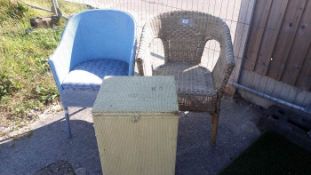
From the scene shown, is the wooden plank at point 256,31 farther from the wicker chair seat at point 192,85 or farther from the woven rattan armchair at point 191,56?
the wicker chair seat at point 192,85

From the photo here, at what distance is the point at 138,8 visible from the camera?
5.38 metres

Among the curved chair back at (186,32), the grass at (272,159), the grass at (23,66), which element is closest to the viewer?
the grass at (272,159)

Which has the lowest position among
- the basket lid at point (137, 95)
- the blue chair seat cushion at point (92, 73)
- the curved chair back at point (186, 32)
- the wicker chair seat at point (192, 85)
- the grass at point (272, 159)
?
the grass at point (272, 159)

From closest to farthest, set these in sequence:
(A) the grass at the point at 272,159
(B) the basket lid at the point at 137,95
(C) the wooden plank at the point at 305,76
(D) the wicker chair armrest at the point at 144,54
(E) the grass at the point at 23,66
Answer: (B) the basket lid at the point at 137,95
(D) the wicker chair armrest at the point at 144,54
(A) the grass at the point at 272,159
(C) the wooden plank at the point at 305,76
(E) the grass at the point at 23,66

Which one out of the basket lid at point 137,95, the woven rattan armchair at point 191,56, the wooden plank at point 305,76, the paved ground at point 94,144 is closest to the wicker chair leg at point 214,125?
the woven rattan armchair at point 191,56

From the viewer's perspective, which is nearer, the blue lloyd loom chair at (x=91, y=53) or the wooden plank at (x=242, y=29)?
the blue lloyd loom chair at (x=91, y=53)

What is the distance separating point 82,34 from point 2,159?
4.58 feet

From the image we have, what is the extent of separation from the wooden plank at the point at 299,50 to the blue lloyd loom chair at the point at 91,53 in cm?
149

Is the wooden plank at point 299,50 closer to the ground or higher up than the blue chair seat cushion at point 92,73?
higher up

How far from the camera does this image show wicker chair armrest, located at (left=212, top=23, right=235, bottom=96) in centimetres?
232

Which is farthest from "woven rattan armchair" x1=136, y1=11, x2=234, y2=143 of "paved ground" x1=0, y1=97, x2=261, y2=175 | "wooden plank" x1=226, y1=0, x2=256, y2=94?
"wooden plank" x1=226, y1=0, x2=256, y2=94

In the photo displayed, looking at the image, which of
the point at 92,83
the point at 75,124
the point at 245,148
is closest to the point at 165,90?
the point at 92,83

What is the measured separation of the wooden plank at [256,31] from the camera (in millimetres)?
2719

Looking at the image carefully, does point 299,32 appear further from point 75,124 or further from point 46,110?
point 46,110
